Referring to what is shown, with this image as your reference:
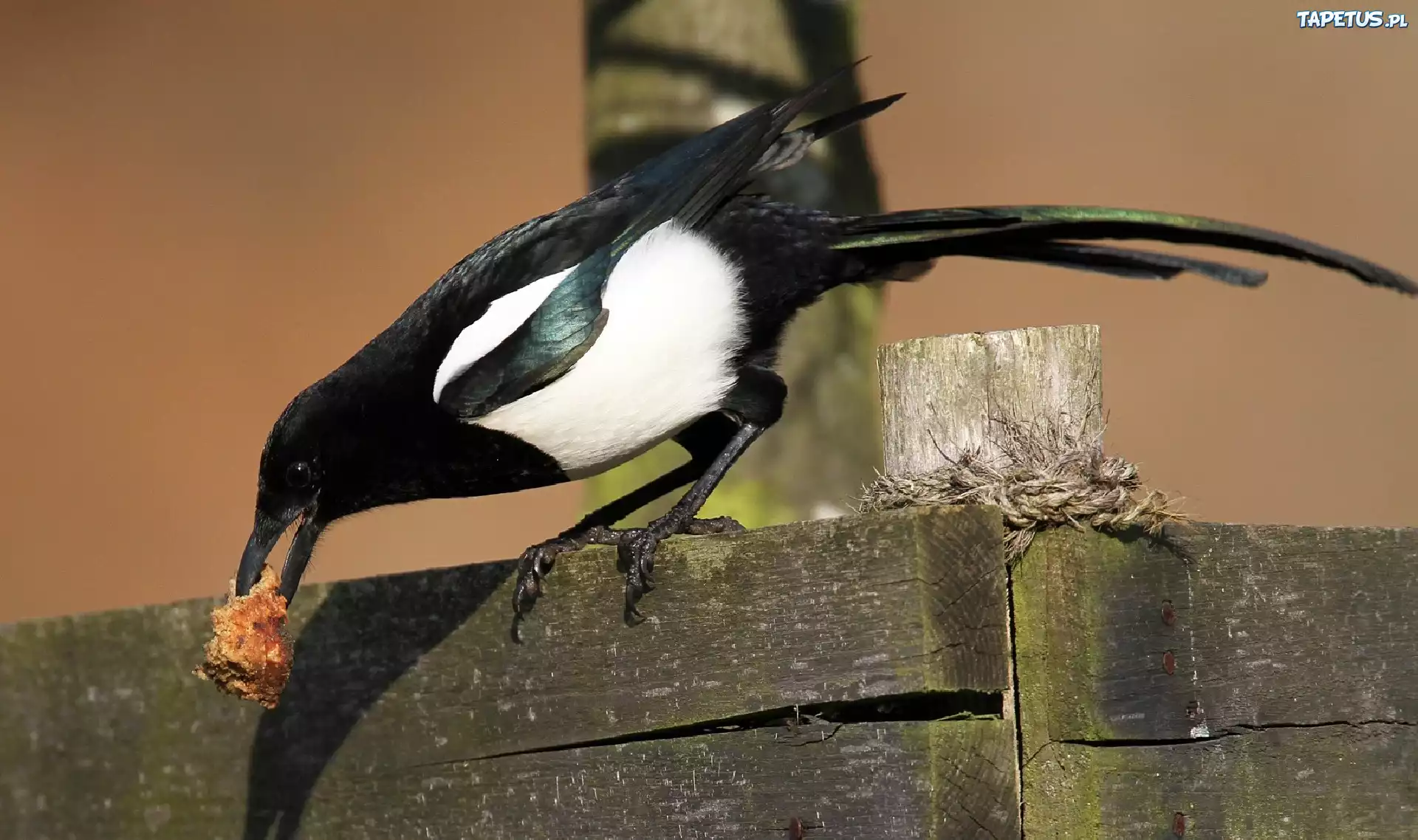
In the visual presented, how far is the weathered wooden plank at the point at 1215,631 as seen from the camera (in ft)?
3.40

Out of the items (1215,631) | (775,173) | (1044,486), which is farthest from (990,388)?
(775,173)

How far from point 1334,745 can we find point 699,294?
859mm

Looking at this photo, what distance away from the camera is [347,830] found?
53.7 inches

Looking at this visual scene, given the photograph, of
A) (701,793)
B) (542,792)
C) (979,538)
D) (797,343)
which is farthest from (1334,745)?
(797,343)

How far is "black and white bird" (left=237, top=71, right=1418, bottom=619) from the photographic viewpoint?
5.25 ft

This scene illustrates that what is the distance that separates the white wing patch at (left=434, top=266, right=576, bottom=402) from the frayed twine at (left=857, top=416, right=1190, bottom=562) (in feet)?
2.03

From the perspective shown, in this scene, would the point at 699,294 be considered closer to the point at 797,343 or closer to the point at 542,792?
the point at 797,343

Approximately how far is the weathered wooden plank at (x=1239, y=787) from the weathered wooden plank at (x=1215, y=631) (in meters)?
0.01

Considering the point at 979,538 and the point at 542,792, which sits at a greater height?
the point at 979,538

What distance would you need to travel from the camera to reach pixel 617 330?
162 centimetres

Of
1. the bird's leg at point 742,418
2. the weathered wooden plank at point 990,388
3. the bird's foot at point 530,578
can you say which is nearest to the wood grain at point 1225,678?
the weathered wooden plank at point 990,388

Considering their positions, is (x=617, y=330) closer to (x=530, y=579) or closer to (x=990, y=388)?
(x=530, y=579)

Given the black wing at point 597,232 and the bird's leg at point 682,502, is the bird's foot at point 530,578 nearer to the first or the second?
the bird's leg at point 682,502

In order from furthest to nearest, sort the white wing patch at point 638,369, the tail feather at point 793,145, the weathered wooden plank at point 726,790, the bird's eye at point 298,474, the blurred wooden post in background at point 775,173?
1. the blurred wooden post in background at point 775,173
2. the tail feather at point 793,145
3. the bird's eye at point 298,474
4. the white wing patch at point 638,369
5. the weathered wooden plank at point 726,790
